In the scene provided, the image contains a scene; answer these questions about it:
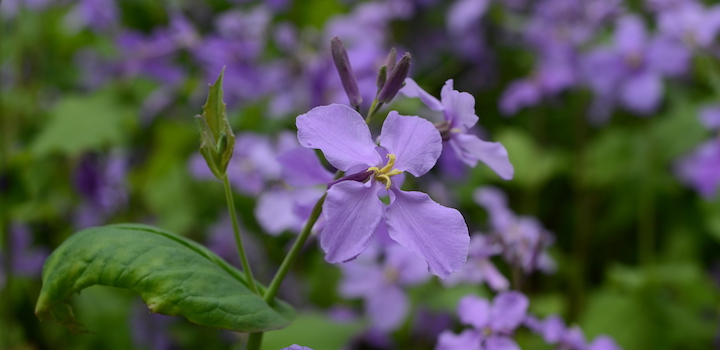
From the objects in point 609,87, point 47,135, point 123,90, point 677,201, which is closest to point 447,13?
point 609,87

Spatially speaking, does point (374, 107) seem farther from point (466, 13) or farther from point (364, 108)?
point (466, 13)

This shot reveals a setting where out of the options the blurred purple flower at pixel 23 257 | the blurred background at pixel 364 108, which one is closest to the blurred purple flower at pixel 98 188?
the blurred background at pixel 364 108

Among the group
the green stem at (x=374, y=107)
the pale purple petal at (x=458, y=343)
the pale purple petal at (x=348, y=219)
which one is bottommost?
the pale purple petal at (x=458, y=343)

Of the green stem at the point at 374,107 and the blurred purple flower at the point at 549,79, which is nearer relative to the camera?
the green stem at the point at 374,107

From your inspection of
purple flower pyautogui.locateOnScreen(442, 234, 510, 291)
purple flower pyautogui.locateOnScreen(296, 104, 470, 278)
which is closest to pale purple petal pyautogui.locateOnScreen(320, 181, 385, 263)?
purple flower pyautogui.locateOnScreen(296, 104, 470, 278)

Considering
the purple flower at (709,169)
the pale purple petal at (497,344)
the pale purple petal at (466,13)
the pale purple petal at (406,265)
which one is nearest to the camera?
the pale purple petal at (497,344)

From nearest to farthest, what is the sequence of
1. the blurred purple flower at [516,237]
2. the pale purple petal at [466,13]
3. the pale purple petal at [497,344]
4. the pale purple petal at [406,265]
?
the pale purple petal at [497,344] → the blurred purple flower at [516,237] → the pale purple petal at [406,265] → the pale purple petal at [466,13]

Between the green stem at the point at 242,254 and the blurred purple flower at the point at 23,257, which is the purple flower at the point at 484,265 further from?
the blurred purple flower at the point at 23,257
